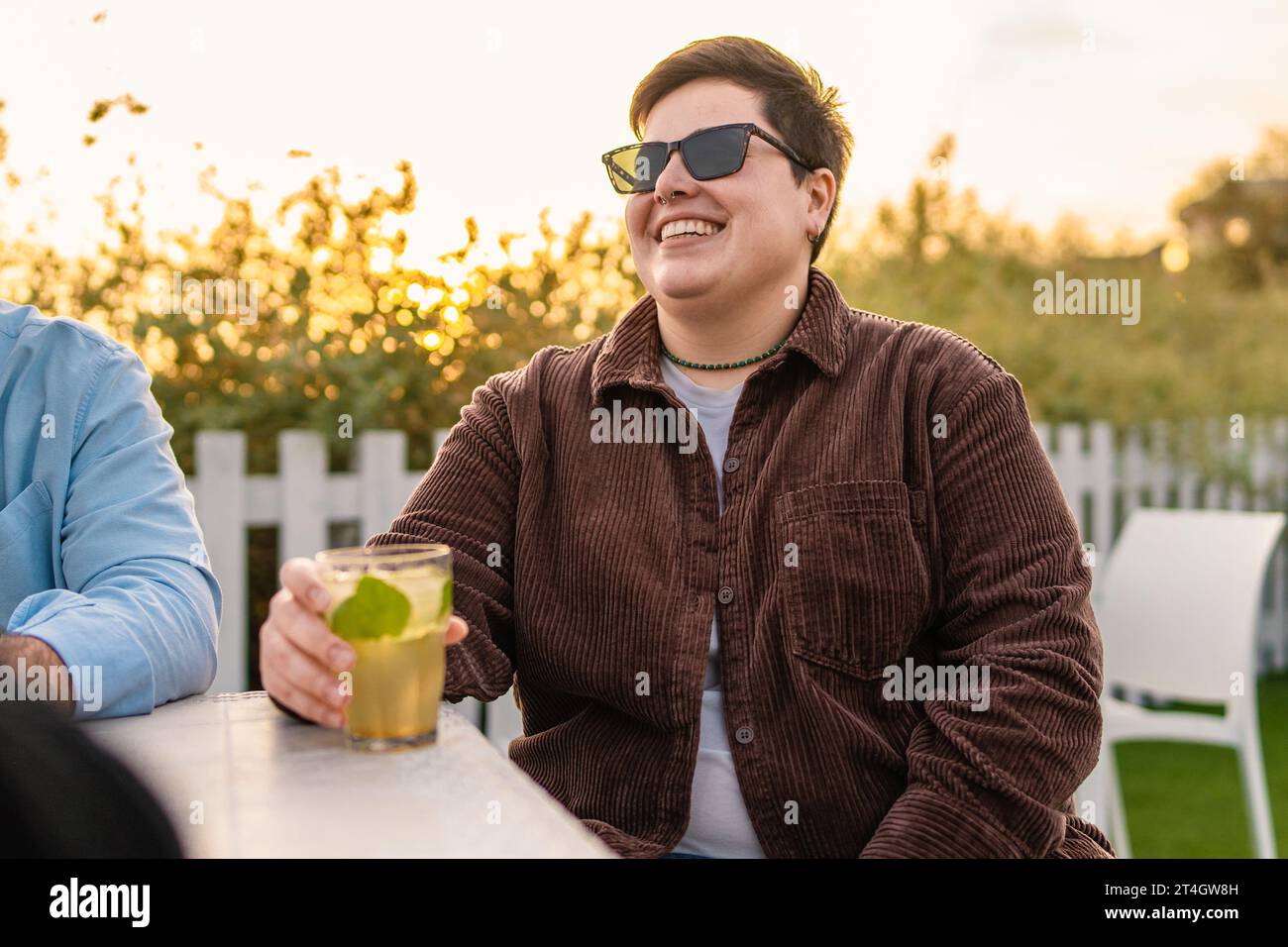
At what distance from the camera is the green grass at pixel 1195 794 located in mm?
3906

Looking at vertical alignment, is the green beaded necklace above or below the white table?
above

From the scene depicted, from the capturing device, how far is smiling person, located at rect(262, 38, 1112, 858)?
156 cm

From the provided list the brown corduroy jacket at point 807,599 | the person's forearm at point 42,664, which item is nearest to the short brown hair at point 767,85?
the brown corduroy jacket at point 807,599

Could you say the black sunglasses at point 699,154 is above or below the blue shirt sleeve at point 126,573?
above

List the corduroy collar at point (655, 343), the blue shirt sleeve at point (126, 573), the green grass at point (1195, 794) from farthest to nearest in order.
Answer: the green grass at point (1195, 794), the corduroy collar at point (655, 343), the blue shirt sleeve at point (126, 573)

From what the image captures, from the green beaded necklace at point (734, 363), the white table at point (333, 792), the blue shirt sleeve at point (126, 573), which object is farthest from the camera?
the green beaded necklace at point (734, 363)

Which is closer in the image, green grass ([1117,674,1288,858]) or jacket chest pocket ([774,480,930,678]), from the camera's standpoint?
jacket chest pocket ([774,480,930,678])

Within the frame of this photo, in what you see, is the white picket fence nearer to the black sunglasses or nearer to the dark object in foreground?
the black sunglasses

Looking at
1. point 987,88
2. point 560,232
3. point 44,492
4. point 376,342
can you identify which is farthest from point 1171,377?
point 44,492

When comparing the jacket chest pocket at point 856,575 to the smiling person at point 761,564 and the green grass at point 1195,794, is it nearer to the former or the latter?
the smiling person at point 761,564

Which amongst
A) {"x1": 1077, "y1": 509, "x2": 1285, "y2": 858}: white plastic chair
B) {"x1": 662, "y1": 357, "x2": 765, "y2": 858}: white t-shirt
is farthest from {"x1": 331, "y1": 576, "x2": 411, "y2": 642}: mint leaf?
{"x1": 1077, "y1": 509, "x2": 1285, "y2": 858}: white plastic chair

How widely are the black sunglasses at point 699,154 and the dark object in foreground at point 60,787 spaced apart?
1.58 m

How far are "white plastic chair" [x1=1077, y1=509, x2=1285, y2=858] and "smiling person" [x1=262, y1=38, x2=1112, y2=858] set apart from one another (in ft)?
5.16

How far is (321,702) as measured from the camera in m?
1.18
